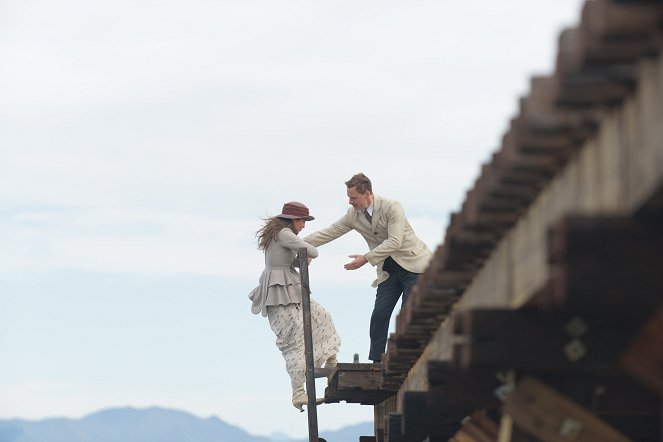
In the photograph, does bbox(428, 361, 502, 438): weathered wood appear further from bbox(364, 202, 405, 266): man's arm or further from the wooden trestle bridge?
bbox(364, 202, 405, 266): man's arm

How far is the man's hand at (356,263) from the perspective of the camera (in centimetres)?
1609

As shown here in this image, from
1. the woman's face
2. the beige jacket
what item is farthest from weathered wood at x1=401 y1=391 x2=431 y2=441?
the woman's face

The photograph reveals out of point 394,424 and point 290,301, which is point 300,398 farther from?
point 394,424

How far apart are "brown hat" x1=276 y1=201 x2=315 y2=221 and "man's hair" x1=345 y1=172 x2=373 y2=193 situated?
0.69m

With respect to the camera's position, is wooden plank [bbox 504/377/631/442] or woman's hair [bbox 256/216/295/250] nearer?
wooden plank [bbox 504/377/631/442]

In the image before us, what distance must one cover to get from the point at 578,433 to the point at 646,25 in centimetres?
282

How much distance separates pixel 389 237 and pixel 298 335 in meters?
1.93

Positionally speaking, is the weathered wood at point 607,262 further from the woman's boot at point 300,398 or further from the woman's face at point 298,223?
the woman's boot at point 300,398

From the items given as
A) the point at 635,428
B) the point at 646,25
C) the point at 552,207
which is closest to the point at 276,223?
the point at 635,428

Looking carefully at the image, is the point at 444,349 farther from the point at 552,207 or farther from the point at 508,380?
the point at 552,207

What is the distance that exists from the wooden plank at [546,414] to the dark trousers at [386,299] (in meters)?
9.71

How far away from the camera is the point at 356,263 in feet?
53.2

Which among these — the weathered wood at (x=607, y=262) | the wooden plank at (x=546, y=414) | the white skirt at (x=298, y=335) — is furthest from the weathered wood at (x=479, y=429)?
the white skirt at (x=298, y=335)

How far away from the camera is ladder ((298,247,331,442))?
16984 millimetres
